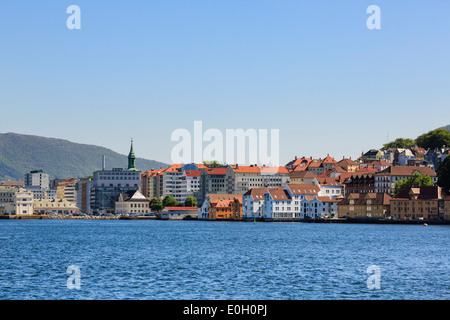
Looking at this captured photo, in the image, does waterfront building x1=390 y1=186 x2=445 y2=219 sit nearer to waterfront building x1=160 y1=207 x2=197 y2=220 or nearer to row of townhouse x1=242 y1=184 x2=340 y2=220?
row of townhouse x1=242 y1=184 x2=340 y2=220

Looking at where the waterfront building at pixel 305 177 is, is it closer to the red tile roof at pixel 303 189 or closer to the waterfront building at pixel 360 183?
the waterfront building at pixel 360 183

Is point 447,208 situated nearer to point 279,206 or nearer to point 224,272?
point 279,206

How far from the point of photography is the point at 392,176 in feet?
565

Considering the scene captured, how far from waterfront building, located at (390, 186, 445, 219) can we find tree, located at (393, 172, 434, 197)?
22.1ft

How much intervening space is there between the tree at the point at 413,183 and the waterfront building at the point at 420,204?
673 cm

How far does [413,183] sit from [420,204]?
11.0 metres

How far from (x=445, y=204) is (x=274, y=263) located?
97.7 meters

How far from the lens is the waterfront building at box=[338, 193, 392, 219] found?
15262 cm

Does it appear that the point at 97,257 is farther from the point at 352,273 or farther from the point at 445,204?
the point at 445,204

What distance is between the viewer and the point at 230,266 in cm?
4728

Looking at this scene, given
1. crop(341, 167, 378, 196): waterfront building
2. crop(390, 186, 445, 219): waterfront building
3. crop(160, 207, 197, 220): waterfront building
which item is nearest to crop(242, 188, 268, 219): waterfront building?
crop(341, 167, 378, 196): waterfront building

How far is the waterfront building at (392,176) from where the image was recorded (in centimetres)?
17188

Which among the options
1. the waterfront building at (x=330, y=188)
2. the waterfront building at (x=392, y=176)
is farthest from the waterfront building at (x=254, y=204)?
the waterfront building at (x=392, y=176)
